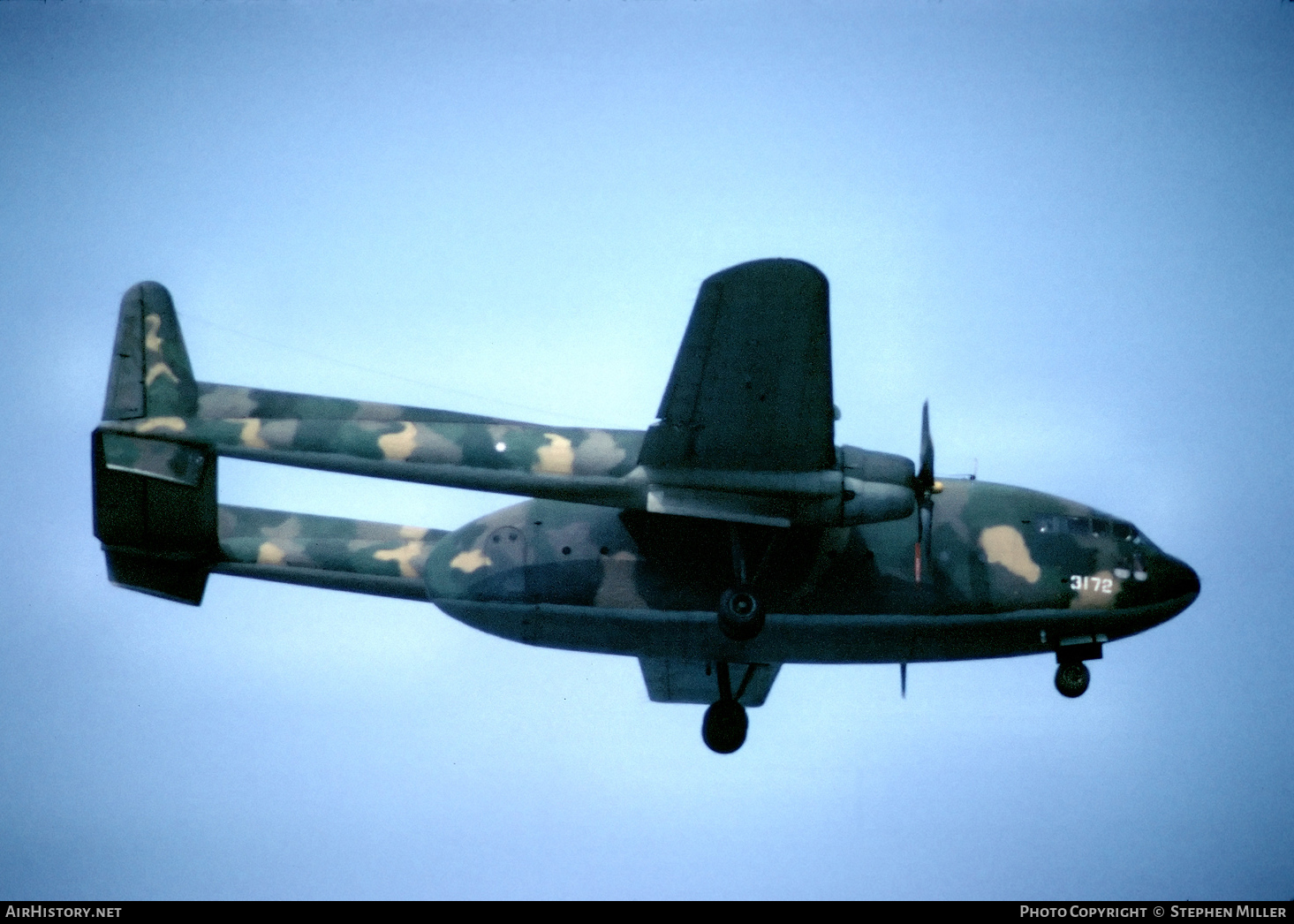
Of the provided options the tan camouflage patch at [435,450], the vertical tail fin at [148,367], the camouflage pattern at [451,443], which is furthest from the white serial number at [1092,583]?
the vertical tail fin at [148,367]

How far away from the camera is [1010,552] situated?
2703 cm

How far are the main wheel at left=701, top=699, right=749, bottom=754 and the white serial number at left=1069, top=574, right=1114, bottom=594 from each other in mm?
6467

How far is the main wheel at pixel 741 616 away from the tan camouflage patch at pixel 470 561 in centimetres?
435

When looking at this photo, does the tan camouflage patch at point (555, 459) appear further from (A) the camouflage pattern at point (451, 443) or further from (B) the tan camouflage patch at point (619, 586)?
(B) the tan camouflage patch at point (619, 586)

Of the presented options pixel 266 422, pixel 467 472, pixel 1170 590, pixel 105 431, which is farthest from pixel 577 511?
pixel 1170 590

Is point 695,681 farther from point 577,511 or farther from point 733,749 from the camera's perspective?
point 577,511

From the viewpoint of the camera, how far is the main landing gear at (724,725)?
2925 cm

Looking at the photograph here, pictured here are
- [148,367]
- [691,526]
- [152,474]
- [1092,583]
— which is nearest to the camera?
[152,474]

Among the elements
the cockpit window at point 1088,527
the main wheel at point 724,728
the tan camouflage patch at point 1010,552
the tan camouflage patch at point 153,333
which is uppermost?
the tan camouflage patch at point 153,333

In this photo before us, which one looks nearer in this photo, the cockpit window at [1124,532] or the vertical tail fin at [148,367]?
the cockpit window at [1124,532]

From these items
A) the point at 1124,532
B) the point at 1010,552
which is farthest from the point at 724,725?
the point at 1124,532

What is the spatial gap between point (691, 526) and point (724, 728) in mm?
4573

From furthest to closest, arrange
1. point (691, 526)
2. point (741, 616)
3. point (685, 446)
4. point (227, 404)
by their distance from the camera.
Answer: point (227, 404)
point (691, 526)
point (741, 616)
point (685, 446)

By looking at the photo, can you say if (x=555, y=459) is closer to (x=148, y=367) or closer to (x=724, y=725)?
(x=724, y=725)
